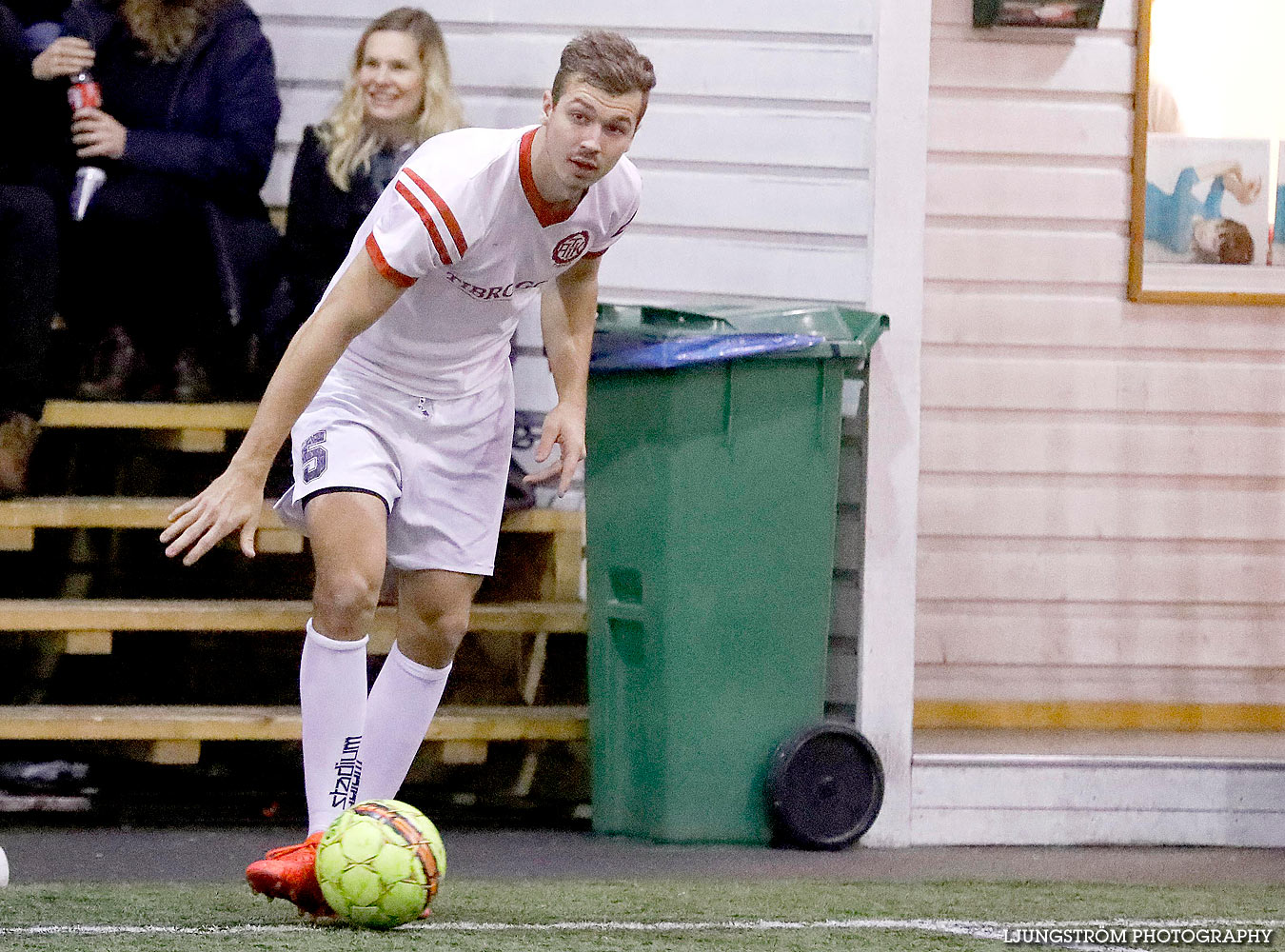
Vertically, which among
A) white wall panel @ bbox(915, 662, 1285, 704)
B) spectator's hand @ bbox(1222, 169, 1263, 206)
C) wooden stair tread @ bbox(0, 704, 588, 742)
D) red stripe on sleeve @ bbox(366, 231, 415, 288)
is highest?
spectator's hand @ bbox(1222, 169, 1263, 206)

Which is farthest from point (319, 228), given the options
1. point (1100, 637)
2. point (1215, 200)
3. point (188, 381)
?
point (1215, 200)

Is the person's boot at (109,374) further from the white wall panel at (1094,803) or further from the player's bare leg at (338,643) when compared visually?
the white wall panel at (1094,803)

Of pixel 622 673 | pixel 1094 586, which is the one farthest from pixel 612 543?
pixel 1094 586

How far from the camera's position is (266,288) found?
4781mm

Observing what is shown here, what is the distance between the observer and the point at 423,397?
3350mm

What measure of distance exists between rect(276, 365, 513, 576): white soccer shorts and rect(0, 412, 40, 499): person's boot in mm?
1380

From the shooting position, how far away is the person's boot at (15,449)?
438 centimetres

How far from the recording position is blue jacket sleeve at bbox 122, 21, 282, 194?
4.67 meters

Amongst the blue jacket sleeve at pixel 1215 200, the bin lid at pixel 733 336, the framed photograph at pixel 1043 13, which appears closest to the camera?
the bin lid at pixel 733 336

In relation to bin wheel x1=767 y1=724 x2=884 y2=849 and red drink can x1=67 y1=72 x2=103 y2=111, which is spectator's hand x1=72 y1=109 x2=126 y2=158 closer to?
red drink can x1=67 y1=72 x2=103 y2=111

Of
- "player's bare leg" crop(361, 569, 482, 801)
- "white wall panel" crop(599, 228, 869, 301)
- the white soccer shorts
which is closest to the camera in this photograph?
the white soccer shorts

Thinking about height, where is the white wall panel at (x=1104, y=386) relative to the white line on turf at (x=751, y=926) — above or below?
above

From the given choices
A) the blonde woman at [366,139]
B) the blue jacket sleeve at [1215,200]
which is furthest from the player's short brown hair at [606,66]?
the blue jacket sleeve at [1215,200]

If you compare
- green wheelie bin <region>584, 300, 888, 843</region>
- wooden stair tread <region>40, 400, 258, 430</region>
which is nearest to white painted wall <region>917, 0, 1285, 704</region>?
green wheelie bin <region>584, 300, 888, 843</region>
